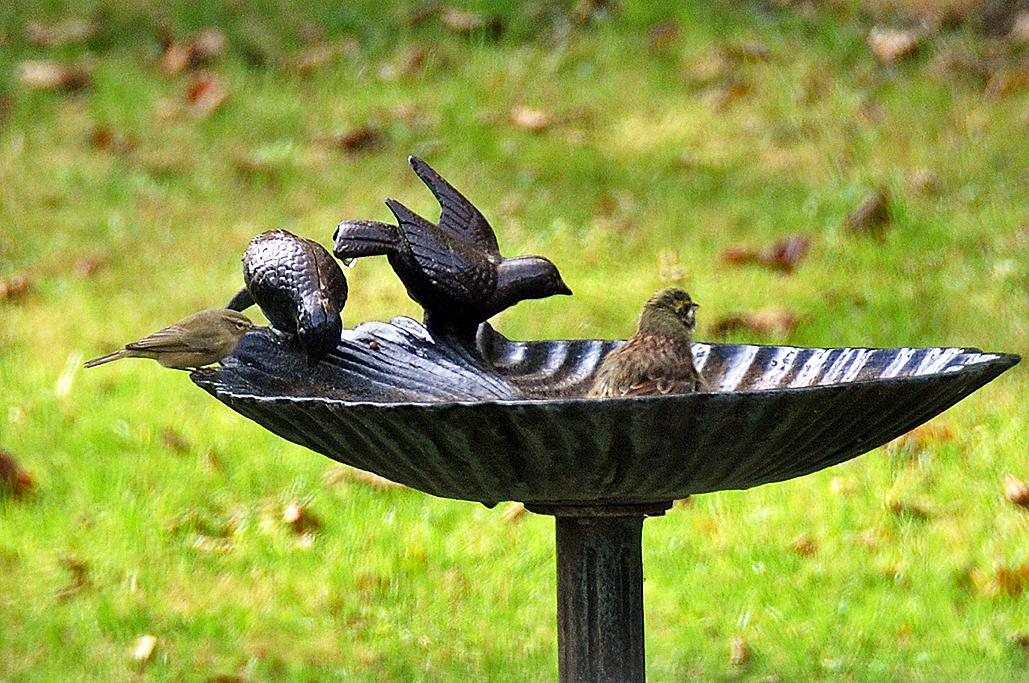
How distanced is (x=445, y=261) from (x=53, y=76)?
592 cm

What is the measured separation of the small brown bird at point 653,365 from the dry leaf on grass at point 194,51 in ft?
19.3

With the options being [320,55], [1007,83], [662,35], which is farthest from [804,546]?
[320,55]

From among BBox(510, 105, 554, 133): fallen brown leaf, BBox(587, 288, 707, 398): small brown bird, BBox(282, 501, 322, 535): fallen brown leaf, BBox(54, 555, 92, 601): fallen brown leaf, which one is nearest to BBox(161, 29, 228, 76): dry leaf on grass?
BBox(510, 105, 554, 133): fallen brown leaf

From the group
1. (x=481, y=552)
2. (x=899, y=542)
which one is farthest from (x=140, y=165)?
(x=899, y=542)

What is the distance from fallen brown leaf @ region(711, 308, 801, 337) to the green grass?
55 millimetres

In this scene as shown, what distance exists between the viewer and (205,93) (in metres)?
8.65

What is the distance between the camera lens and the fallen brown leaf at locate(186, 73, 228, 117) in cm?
853

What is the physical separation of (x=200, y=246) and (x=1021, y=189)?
Answer: 3.60 metres

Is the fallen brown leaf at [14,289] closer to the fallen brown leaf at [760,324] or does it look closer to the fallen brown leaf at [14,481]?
the fallen brown leaf at [14,481]

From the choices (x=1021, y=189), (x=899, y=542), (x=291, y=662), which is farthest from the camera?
(x=1021, y=189)

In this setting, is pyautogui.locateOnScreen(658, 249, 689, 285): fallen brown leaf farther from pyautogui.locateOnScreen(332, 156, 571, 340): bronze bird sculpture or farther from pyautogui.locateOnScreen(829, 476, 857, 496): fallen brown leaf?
pyautogui.locateOnScreen(332, 156, 571, 340): bronze bird sculpture

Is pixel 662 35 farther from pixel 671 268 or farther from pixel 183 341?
pixel 183 341

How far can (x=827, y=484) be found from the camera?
531 cm

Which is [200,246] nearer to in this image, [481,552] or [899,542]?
[481,552]
